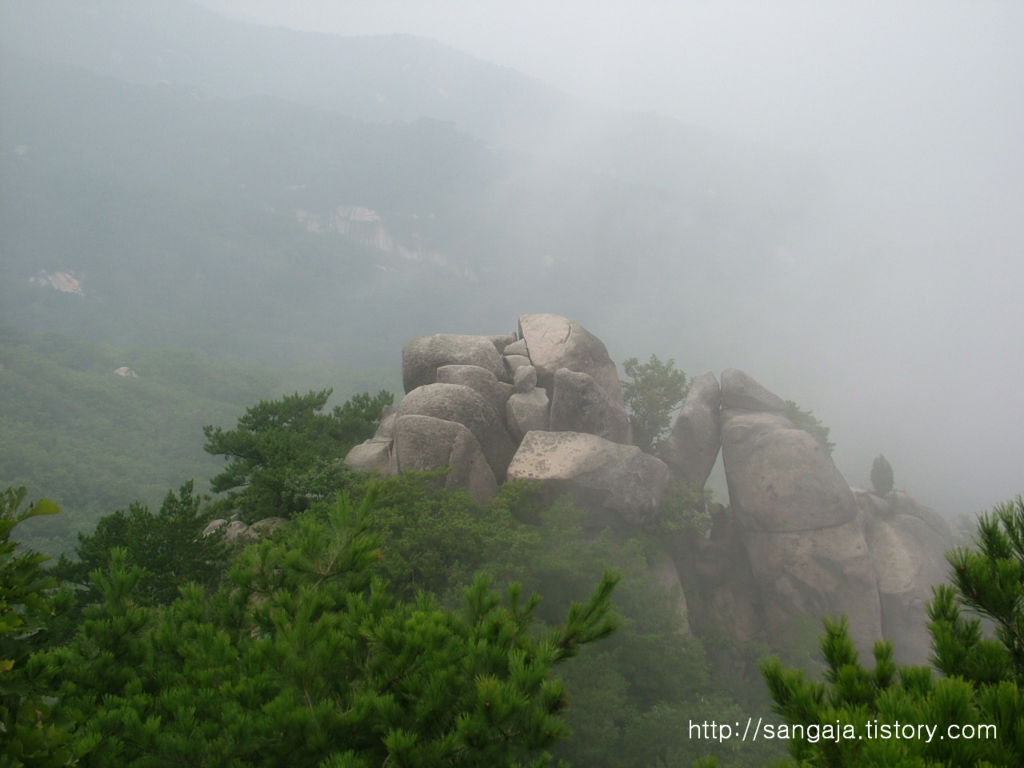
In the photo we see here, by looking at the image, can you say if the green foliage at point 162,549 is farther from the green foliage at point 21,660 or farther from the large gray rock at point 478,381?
the large gray rock at point 478,381

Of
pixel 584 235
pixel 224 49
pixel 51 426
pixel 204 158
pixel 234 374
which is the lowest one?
pixel 51 426

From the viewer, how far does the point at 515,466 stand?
1450 centimetres

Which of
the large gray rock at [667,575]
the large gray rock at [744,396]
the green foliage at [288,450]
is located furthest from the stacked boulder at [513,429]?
the large gray rock at [744,396]

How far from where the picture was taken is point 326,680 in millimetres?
3682

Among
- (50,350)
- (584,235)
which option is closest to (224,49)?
(584,235)

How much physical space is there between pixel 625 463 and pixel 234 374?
7528 cm

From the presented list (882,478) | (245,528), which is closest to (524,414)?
(245,528)

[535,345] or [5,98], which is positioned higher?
[5,98]

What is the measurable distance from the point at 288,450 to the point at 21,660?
36.8ft

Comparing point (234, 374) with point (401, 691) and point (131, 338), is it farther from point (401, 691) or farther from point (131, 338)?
point (401, 691)

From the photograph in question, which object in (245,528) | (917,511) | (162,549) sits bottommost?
(917,511)

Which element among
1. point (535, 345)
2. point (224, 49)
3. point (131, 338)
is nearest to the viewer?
point (535, 345)

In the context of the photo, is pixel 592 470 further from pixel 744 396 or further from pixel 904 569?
pixel 904 569

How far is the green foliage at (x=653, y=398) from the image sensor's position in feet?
69.8
